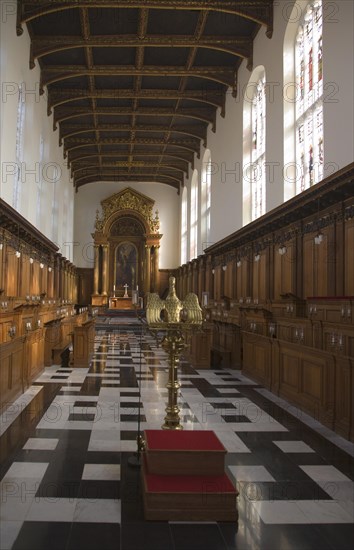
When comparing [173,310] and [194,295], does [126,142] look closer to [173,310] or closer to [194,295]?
[194,295]

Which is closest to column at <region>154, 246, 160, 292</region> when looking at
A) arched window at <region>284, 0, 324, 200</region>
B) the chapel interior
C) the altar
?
the altar

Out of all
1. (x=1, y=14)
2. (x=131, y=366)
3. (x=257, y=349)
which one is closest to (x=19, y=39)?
(x=1, y=14)

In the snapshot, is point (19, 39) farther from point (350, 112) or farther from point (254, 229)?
point (350, 112)

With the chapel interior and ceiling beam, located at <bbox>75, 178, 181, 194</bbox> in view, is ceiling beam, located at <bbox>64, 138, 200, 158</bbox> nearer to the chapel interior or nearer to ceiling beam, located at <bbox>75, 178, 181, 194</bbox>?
the chapel interior

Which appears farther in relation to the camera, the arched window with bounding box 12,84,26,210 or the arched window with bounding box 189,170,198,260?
the arched window with bounding box 189,170,198,260

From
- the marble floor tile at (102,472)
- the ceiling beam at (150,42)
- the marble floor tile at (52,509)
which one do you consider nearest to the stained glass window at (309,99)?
the ceiling beam at (150,42)

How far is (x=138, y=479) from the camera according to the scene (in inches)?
171

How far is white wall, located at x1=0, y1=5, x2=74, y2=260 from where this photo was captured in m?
12.7

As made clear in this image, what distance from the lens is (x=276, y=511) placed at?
376cm

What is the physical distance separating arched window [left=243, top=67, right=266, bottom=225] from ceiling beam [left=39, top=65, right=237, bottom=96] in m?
1.66

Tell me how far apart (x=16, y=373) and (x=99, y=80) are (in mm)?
14347

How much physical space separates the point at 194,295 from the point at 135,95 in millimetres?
15455

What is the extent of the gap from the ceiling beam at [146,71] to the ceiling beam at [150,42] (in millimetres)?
1799

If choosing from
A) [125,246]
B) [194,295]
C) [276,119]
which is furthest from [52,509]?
[125,246]
